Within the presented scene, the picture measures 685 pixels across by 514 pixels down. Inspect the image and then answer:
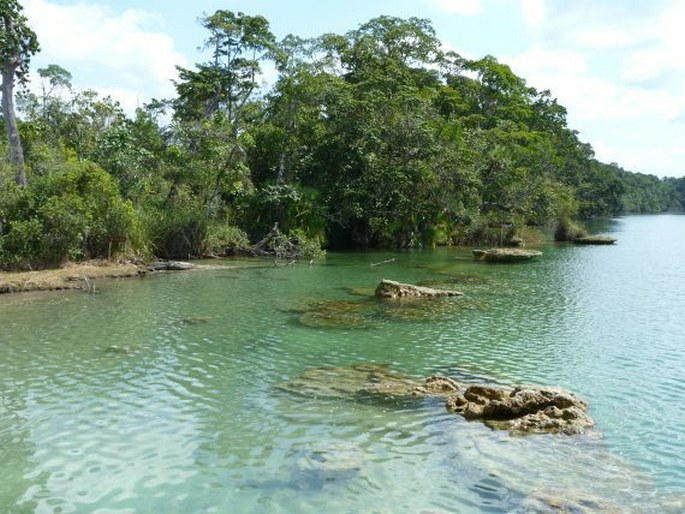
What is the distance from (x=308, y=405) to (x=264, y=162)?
3488 cm

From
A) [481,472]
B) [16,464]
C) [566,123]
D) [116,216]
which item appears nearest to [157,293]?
[116,216]

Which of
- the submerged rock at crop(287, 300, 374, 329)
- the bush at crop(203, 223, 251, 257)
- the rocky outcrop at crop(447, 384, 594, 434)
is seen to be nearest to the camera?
the rocky outcrop at crop(447, 384, 594, 434)

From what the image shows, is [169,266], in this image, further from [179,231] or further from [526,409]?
[526,409]

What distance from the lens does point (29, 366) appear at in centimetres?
1393

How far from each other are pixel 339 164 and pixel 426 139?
632cm

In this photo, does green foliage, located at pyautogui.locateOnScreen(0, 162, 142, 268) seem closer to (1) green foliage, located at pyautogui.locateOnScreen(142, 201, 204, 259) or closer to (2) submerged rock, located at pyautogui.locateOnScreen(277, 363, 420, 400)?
(1) green foliage, located at pyautogui.locateOnScreen(142, 201, 204, 259)

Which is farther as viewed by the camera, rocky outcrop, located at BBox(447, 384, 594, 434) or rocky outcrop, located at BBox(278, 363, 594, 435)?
rocky outcrop, located at BBox(278, 363, 594, 435)

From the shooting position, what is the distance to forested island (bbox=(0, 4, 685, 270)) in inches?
1143

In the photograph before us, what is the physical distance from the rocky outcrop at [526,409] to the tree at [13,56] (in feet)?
82.8

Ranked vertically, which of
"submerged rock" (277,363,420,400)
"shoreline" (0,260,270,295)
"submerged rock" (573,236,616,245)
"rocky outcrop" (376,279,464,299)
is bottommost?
"submerged rock" (277,363,420,400)

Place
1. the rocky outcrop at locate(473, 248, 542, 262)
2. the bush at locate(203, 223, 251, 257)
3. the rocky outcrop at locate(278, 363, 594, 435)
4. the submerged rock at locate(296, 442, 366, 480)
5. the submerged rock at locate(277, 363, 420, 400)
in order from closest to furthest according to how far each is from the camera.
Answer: the submerged rock at locate(296, 442, 366, 480), the rocky outcrop at locate(278, 363, 594, 435), the submerged rock at locate(277, 363, 420, 400), the bush at locate(203, 223, 251, 257), the rocky outcrop at locate(473, 248, 542, 262)

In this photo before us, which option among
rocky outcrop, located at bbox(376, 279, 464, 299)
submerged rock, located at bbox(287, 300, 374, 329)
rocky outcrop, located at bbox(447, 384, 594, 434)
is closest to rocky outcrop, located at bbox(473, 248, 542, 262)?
rocky outcrop, located at bbox(376, 279, 464, 299)

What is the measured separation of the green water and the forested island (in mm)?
7170

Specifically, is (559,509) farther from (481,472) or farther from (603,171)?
(603,171)
